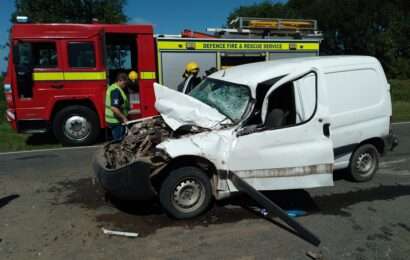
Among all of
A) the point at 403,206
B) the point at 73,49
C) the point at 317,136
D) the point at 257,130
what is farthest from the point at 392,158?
the point at 73,49

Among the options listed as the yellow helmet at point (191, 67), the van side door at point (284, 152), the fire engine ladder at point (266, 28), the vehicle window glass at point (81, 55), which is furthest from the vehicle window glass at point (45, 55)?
the van side door at point (284, 152)

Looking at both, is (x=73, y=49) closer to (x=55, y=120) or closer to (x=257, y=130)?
(x=55, y=120)

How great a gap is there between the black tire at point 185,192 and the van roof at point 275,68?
1.29m

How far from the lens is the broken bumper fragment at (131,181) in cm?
427

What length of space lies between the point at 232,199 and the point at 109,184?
1.63 m

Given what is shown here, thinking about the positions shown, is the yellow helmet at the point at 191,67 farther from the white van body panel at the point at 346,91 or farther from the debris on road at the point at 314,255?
the debris on road at the point at 314,255

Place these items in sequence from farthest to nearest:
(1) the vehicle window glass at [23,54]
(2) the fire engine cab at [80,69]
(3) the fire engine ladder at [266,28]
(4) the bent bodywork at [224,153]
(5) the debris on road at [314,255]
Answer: (3) the fire engine ladder at [266,28]
(2) the fire engine cab at [80,69]
(1) the vehicle window glass at [23,54]
(4) the bent bodywork at [224,153]
(5) the debris on road at [314,255]

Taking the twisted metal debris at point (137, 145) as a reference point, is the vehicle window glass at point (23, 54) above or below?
above

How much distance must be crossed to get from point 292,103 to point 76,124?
610cm

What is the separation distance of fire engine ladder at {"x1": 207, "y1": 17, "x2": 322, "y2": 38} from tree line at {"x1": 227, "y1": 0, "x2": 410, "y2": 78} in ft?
83.2

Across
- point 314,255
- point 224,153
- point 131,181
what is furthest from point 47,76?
point 314,255

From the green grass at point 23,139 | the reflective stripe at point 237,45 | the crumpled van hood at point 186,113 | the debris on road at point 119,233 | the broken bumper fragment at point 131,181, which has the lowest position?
the green grass at point 23,139

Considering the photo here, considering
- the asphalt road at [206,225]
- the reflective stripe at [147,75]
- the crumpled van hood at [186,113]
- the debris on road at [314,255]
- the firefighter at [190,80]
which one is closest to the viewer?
the debris on road at [314,255]

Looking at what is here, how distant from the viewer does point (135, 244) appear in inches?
159
